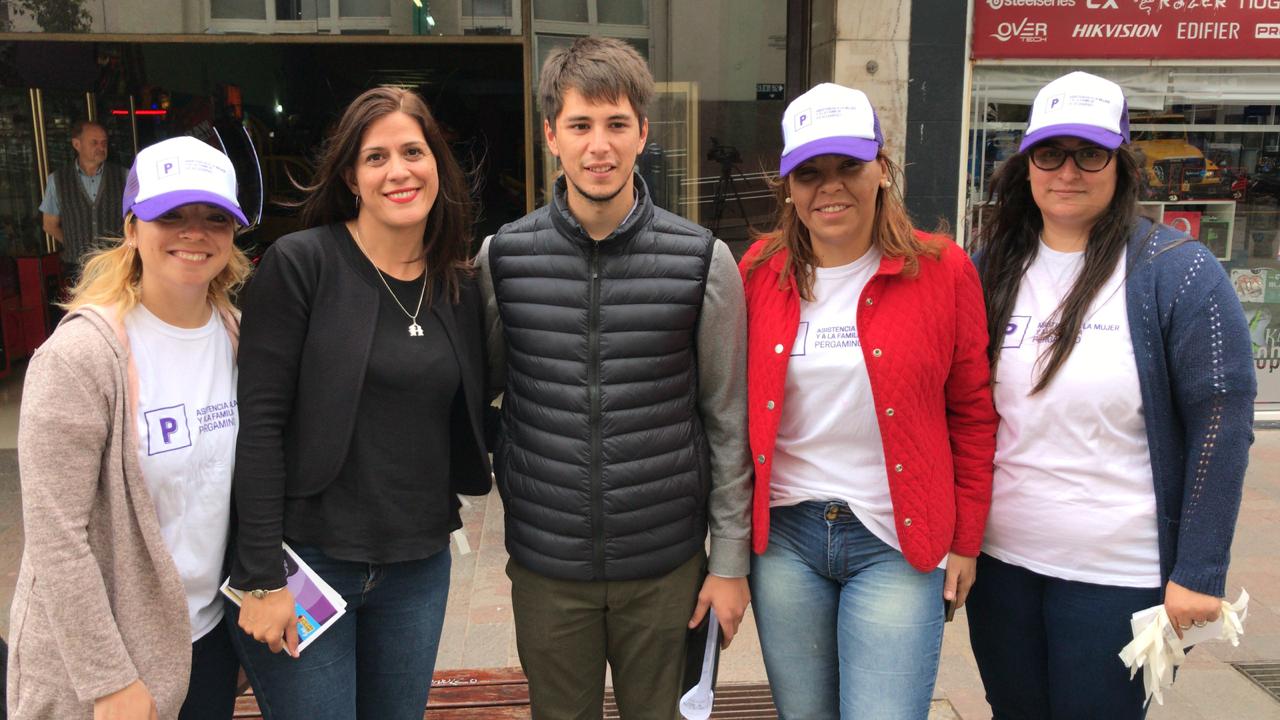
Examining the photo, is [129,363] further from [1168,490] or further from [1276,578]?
[1276,578]

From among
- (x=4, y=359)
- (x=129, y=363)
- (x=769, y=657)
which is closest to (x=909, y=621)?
(x=769, y=657)

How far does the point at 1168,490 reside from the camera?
7.54ft

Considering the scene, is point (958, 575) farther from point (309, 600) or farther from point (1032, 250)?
point (309, 600)

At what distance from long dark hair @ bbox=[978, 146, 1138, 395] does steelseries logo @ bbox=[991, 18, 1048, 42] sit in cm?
450

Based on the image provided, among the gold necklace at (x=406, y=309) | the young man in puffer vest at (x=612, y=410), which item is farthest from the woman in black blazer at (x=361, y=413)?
the young man in puffer vest at (x=612, y=410)

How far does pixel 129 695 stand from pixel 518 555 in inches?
36.9

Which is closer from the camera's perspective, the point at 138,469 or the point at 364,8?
the point at 138,469

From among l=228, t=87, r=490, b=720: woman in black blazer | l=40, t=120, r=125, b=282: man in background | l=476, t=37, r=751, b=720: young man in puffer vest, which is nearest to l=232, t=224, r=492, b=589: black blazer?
l=228, t=87, r=490, b=720: woman in black blazer

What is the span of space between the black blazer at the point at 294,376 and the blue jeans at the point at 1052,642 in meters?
1.69

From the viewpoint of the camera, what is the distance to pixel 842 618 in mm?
2449

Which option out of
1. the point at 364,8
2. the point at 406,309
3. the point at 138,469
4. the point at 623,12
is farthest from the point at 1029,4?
the point at 138,469

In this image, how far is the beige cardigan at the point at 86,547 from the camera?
191cm

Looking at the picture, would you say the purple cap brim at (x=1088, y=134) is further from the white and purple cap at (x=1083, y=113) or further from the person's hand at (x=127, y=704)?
the person's hand at (x=127, y=704)

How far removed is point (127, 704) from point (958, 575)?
192 centimetres
